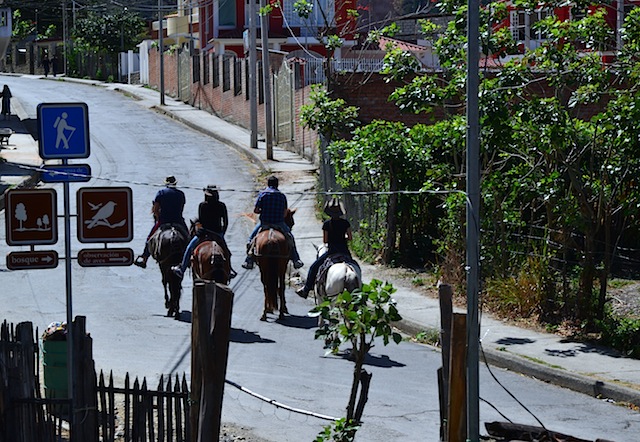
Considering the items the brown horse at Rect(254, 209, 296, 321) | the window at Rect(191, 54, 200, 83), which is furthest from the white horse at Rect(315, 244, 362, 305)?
the window at Rect(191, 54, 200, 83)

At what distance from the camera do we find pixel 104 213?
449 inches

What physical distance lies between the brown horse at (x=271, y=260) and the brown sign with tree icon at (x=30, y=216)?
7.30 metres

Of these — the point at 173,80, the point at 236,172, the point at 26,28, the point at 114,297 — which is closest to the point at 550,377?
the point at 114,297

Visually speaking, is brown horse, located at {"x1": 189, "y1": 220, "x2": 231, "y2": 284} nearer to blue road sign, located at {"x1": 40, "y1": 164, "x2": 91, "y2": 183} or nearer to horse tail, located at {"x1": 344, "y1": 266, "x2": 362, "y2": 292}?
horse tail, located at {"x1": 344, "y1": 266, "x2": 362, "y2": 292}

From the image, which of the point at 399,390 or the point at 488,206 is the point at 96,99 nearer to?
the point at 488,206

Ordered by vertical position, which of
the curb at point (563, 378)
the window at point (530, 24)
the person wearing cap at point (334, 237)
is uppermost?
the window at point (530, 24)

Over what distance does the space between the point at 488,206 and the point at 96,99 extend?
3808 centimetres

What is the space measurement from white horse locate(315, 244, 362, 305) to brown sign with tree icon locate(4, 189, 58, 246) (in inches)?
219

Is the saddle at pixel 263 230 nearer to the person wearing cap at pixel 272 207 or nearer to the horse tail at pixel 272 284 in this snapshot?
the person wearing cap at pixel 272 207

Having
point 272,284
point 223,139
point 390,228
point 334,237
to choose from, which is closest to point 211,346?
point 334,237

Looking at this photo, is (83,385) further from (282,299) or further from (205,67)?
(205,67)

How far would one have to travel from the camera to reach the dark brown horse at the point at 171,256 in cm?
1886

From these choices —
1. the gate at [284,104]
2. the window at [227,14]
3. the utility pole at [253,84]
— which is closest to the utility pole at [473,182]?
the utility pole at [253,84]

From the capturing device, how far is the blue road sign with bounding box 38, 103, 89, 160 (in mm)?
11266
